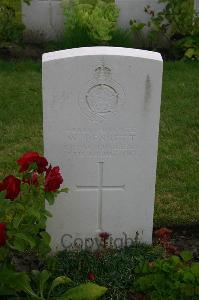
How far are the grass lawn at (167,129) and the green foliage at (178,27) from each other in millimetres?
322

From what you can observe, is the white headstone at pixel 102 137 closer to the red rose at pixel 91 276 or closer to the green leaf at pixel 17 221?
the red rose at pixel 91 276

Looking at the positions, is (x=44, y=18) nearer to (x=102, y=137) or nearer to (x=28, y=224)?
(x=102, y=137)

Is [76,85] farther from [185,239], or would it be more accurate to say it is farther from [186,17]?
[186,17]

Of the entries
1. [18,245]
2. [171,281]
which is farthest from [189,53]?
[18,245]

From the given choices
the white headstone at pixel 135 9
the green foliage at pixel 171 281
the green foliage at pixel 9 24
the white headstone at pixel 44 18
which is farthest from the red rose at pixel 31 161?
the white headstone at pixel 135 9

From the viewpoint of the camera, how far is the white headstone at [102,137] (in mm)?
3332

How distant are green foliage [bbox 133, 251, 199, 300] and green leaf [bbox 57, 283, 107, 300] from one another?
20 centimetres

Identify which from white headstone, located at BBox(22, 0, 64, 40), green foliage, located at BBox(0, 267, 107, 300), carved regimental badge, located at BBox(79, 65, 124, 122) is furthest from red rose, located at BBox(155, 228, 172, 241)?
white headstone, located at BBox(22, 0, 64, 40)

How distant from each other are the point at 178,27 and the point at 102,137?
488 cm

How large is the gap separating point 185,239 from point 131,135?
0.97 metres

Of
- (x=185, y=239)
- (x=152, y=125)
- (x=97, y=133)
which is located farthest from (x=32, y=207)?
(x=185, y=239)

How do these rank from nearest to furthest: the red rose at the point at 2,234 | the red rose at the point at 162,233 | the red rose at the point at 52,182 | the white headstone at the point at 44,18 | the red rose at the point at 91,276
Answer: the red rose at the point at 2,234 < the red rose at the point at 52,182 < the red rose at the point at 91,276 < the red rose at the point at 162,233 < the white headstone at the point at 44,18

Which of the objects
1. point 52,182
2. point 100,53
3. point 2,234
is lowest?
point 2,234

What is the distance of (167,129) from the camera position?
19.2 ft
